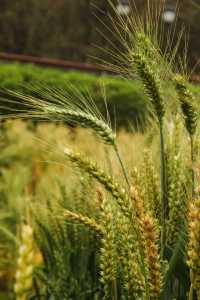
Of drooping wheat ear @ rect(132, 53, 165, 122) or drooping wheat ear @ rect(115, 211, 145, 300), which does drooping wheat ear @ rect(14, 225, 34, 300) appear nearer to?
drooping wheat ear @ rect(115, 211, 145, 300)

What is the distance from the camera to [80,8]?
28.3 m

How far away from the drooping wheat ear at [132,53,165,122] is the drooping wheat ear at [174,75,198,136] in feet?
0.29

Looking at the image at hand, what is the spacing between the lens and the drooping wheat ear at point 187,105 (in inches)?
59.3

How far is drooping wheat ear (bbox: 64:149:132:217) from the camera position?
4.24ft

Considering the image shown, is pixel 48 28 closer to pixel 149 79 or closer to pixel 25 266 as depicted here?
pixel 149 79

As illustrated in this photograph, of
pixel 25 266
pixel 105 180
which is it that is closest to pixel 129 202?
pixel 105 180

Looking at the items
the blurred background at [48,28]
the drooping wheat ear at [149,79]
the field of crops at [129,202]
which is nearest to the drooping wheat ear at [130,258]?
the field of crops at [129,202]

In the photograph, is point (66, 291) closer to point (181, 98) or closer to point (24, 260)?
point (181, 98)

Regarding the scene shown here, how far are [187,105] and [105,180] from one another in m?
0.32

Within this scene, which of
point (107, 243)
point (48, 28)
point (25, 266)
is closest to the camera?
point (25, 266)

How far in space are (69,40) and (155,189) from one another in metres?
26.9

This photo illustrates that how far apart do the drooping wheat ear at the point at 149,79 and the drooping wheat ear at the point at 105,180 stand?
0.22 meters

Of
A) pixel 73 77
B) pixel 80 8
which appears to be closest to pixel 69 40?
pixel 80 8

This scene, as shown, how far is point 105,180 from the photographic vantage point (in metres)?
1.31
